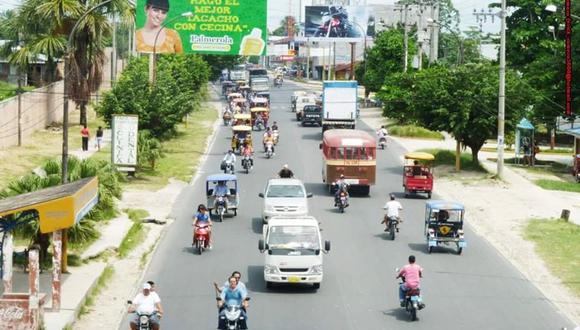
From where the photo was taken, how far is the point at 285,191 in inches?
1460

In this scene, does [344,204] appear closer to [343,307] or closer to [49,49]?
[343,307]

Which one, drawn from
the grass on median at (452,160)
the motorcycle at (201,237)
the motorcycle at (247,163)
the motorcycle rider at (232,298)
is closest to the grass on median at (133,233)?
the motorcycle at (201,237)

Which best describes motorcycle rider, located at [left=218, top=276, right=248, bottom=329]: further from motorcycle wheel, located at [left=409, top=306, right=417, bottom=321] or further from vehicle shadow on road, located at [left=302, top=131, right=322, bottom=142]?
vehicle shadow on road, located at [left=302, top=131, right=322, bottom=142]

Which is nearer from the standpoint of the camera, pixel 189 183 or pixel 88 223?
pixel 88 223

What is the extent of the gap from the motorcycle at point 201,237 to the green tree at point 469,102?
24144 mm

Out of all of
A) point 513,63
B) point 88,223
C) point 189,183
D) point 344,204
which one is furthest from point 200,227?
point 513,63

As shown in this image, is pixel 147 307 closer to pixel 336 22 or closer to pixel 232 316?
pixel 232 316

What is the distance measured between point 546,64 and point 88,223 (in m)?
47.3

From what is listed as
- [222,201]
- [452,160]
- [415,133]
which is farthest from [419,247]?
[415,133]

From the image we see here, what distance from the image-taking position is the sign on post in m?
47.6

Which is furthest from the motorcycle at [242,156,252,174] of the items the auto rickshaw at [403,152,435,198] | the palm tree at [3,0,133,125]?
the palm tree at [3,0,133,125]

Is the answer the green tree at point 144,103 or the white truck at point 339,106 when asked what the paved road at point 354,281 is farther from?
the white truck at point 339,106

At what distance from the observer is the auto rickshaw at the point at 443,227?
108 feet

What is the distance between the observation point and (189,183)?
1941 inches
